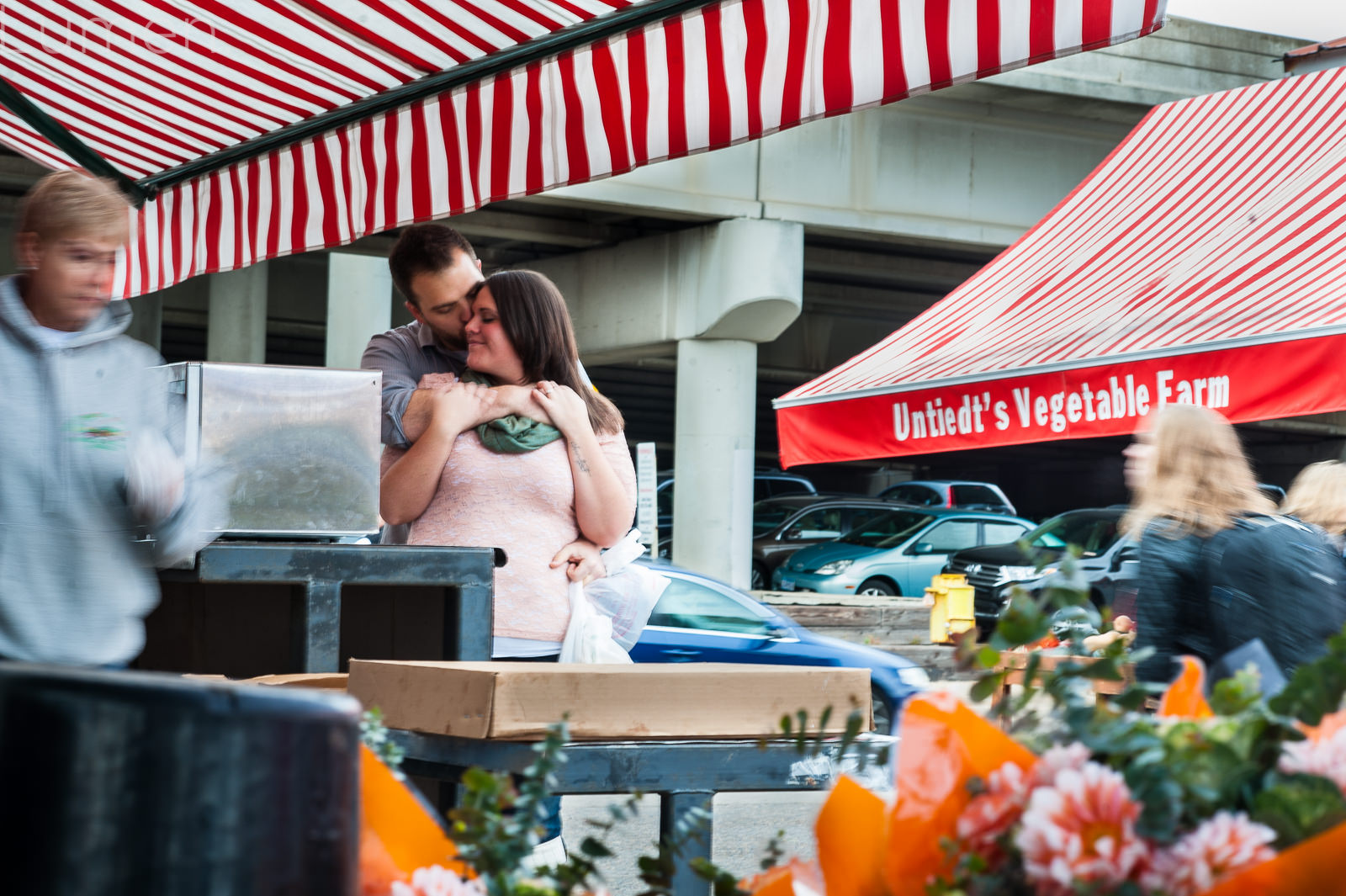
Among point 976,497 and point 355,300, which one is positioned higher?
point 355,300

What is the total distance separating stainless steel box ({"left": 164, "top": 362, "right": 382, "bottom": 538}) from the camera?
3010mm

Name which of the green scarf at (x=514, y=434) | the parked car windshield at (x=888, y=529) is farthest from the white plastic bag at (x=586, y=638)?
the parked car windshield at (x=888, y=529)

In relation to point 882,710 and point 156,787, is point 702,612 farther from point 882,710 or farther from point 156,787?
point 156,787

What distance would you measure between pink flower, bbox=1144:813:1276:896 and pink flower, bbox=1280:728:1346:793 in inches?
1.8

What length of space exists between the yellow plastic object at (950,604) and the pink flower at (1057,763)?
11.5 metres

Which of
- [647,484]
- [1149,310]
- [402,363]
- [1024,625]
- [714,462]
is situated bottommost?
[1024,625]

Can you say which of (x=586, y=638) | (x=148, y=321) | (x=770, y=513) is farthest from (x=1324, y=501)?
(x=148, y=321)

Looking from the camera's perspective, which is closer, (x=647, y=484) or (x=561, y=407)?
(x=561, y=407)

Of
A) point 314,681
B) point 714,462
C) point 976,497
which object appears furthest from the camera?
point 976,497

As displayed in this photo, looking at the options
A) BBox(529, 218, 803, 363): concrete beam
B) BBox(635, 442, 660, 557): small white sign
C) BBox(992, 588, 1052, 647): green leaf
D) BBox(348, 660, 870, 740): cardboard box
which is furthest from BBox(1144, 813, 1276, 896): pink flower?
BBox(529, 218, 803, 363): concrete beam

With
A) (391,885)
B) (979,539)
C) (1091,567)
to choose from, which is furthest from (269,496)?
(979,539)

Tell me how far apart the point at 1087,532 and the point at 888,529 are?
2808 mm

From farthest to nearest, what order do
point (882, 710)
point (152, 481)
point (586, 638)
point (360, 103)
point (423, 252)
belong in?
point (882, 710) → point (360, 103) → point (423, 252) → point (586, 638) → point (152, 481)

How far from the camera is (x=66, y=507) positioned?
2215mm
